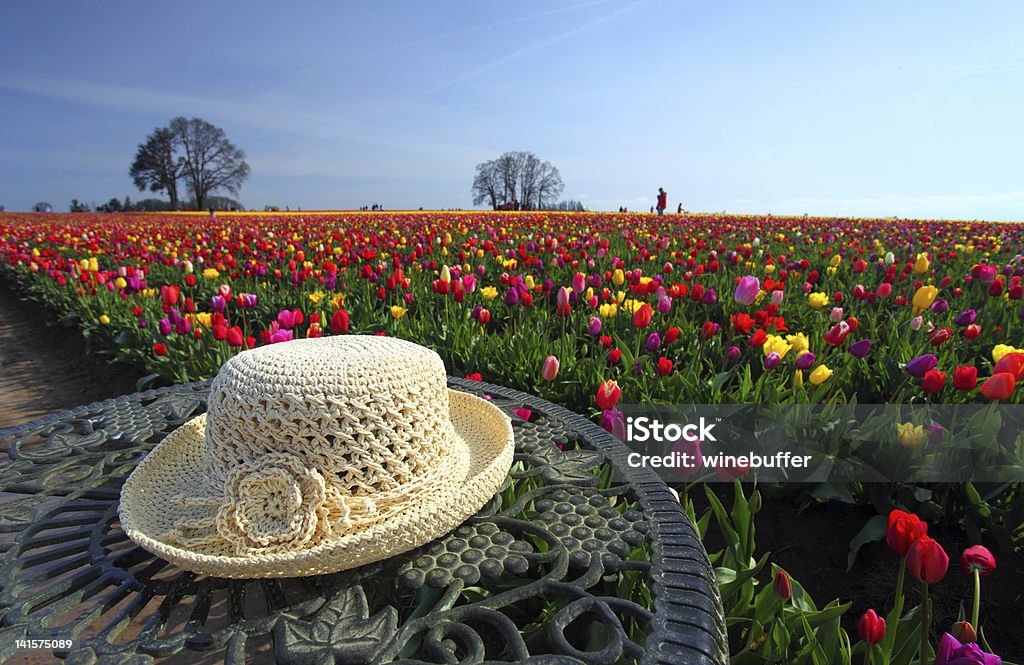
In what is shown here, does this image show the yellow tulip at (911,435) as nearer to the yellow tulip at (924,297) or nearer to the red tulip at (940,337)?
the red tulip at (940,337)

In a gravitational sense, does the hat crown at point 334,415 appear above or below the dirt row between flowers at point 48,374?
above

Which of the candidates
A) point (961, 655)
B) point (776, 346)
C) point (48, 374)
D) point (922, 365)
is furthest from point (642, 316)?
point (48, 374)

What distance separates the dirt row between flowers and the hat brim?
3.33 metres

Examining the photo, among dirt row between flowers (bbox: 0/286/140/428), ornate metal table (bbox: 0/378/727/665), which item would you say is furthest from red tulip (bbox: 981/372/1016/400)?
dirt row between flowers (bbox: 0/286/140/428)

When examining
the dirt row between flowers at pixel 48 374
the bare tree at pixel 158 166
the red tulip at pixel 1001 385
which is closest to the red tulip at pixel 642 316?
the red tulip at pixel 1001 385

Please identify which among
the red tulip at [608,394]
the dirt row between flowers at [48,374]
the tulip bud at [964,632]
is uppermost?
the red tulip at [608,394]

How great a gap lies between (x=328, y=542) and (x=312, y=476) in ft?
0.49

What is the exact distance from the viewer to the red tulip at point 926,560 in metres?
1.21

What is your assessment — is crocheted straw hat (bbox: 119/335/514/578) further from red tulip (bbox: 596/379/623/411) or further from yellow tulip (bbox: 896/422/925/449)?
yellow tulip (bbox: 896/422/925/449)

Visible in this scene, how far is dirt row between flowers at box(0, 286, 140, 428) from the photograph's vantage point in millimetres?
4270

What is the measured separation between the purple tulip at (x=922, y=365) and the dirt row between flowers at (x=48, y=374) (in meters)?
5.08

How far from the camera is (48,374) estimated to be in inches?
197

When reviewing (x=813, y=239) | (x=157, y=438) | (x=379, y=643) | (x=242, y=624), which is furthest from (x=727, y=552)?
(x=813, y=239)

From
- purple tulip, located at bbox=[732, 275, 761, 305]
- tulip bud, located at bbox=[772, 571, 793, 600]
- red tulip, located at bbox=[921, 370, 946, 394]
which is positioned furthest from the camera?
purple tulip, located at bbox=[732, 275, 761, 305]
